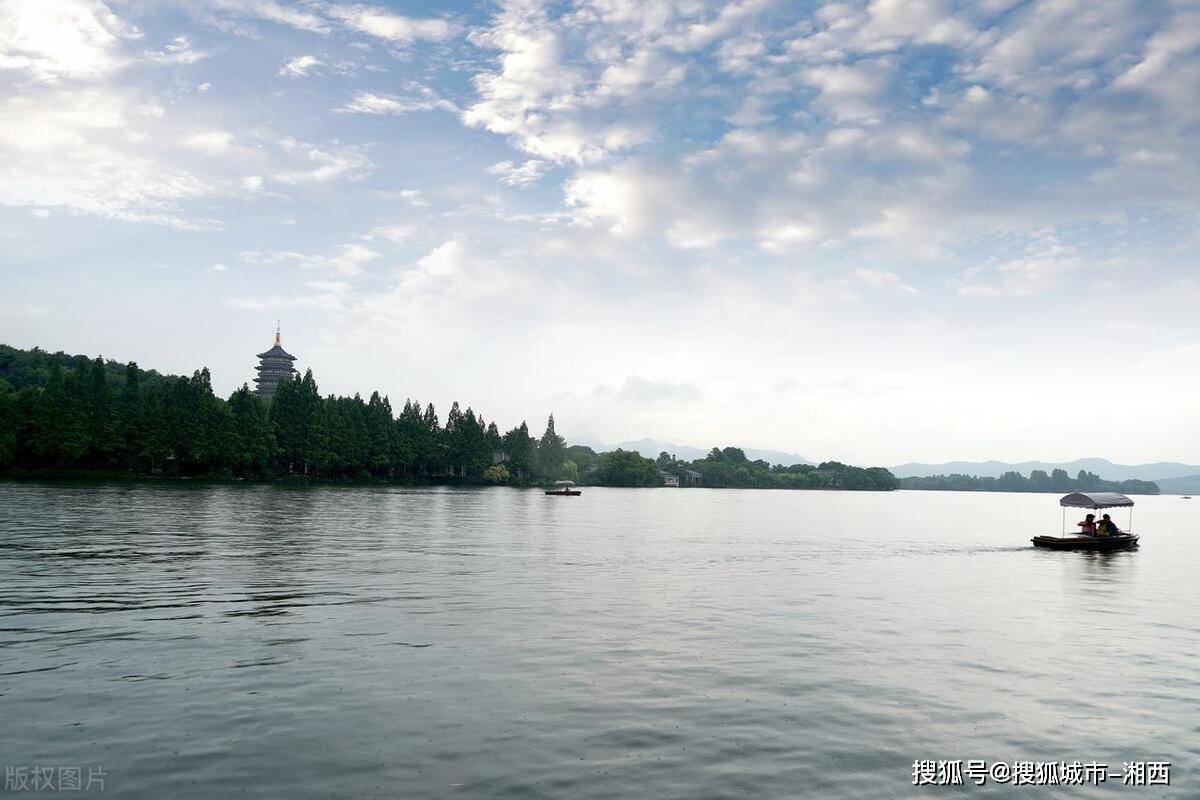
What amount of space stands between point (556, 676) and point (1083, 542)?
55.9 meters

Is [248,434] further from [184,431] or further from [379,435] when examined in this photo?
[379,435]

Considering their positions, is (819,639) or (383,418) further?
(383,418)

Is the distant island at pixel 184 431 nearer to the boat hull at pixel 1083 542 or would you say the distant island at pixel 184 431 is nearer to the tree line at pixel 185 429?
the tree line at pixel 185 429

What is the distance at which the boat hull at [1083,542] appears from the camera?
193 feet

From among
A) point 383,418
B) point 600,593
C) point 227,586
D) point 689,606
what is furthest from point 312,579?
point 383,418

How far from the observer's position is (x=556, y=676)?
18406 mm

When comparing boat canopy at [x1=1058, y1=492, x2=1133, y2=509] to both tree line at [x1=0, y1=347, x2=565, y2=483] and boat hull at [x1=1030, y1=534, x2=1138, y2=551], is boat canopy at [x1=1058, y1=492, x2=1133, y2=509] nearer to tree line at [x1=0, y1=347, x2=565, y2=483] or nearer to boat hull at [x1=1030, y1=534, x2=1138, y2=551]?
boat hull at [x1=1030, y1=534, x2=1138, y2=551]

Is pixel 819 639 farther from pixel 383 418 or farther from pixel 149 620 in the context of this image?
pixel 383 418

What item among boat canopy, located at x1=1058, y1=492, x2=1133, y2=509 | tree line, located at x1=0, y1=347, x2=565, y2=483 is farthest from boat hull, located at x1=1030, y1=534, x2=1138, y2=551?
tree line, located at x1=0, y1=347, x2=565, y2=483

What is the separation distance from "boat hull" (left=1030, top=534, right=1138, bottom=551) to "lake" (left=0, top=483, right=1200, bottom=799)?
16728mm

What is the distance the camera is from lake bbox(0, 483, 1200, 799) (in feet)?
41.3

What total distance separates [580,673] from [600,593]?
14019 millimetres

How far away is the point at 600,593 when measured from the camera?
107 ft

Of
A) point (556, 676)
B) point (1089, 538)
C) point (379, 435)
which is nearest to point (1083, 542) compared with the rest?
point (1089, 538)
